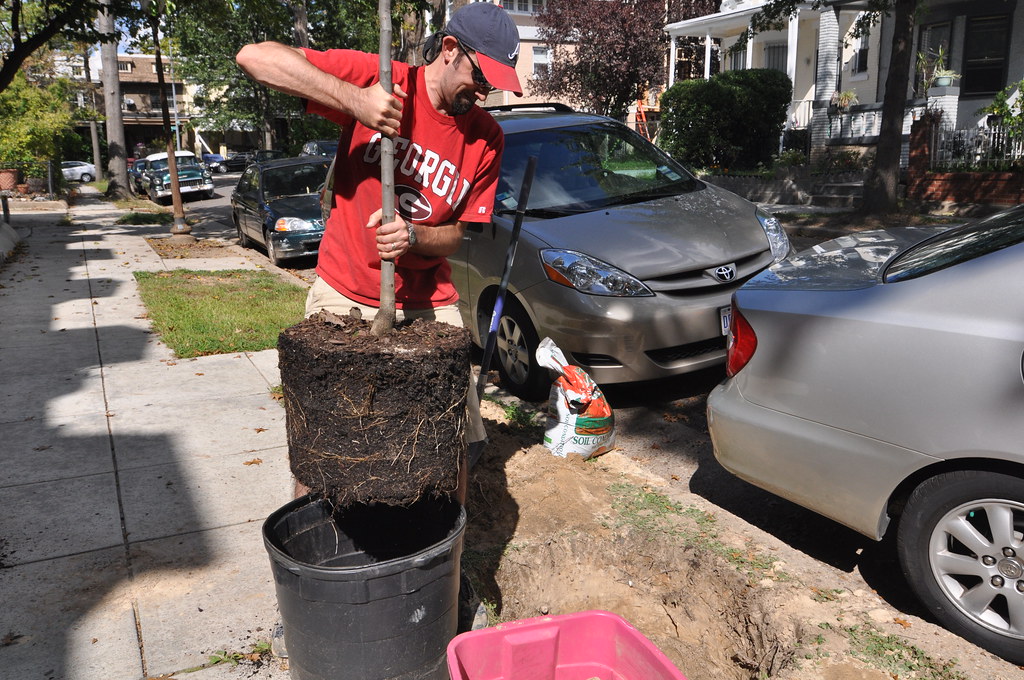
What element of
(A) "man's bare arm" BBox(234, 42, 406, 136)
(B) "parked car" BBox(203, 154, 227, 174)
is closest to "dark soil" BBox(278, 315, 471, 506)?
(A) "man's bare arm" BBox(234, 42, 406, 136)

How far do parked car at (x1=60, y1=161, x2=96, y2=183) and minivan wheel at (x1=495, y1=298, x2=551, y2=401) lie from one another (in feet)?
159

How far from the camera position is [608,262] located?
5.14 m

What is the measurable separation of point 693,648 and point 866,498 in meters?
0.86

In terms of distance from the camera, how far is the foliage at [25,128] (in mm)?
24578

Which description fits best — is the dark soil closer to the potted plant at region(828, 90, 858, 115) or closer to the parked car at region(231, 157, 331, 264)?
the parked car at region(231, 157, 331, 264)

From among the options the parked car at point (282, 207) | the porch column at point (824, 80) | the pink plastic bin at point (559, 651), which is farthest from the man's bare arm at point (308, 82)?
the porch column at point (824, 80)

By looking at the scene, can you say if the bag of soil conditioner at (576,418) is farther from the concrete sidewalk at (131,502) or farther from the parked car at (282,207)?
the parked car at (282,207)

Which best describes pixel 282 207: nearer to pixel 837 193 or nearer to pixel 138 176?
pixel 837 193

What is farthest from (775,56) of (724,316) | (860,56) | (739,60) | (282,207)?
(724,316)

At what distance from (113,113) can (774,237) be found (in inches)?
971

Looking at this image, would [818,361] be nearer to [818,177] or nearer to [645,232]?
[645,232]

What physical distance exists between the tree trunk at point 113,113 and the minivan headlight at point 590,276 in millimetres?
20449

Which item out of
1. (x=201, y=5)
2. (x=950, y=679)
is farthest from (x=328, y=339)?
(x=201, y=5)

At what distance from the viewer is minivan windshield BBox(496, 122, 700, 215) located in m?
5.91
